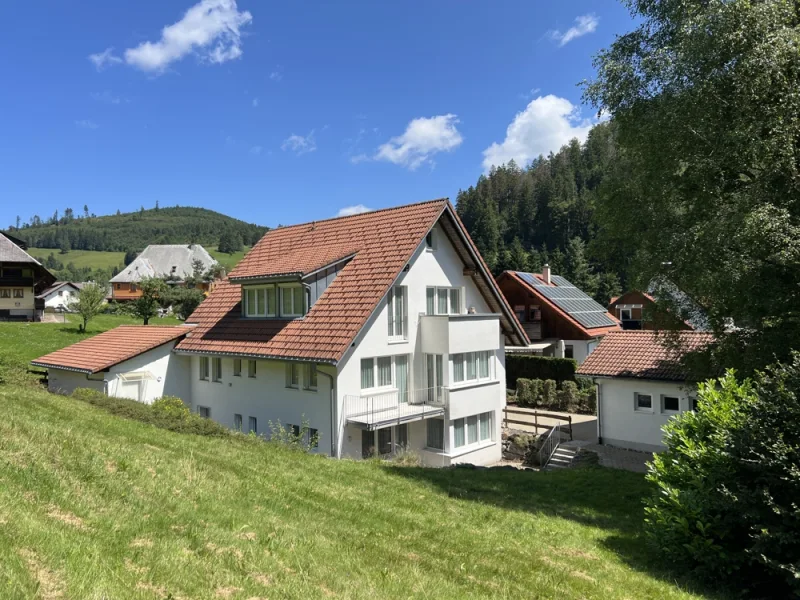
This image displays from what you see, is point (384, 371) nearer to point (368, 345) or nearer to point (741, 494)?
point (368, 345)

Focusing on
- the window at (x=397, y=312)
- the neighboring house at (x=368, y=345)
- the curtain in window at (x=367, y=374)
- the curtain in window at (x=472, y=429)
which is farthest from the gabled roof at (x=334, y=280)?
the curtain in window at (x=472, y=429)

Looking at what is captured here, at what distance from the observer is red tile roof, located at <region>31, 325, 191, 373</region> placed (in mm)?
23578

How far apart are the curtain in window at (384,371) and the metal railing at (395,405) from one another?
0.44m

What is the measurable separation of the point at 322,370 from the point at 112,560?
548 inches

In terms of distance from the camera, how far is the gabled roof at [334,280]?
20188 mm

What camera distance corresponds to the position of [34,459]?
26.2ft

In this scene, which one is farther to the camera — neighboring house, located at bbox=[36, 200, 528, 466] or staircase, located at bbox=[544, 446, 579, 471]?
staircase, located at bbox=[544, 446, 579, 471]

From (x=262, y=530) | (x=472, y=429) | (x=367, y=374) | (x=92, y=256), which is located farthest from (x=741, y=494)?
(x=92, y=256)

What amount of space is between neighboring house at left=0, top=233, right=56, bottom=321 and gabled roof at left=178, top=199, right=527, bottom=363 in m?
32.8

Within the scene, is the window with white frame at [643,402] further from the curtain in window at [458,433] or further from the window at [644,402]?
the curtain in window at [458,433]

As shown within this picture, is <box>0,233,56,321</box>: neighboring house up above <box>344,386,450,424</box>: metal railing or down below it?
above

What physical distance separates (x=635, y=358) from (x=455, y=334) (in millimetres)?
8608

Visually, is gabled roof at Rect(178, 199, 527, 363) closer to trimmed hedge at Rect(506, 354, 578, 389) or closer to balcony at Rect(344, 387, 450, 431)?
balcony at Rect(344, 387, 450, 431)

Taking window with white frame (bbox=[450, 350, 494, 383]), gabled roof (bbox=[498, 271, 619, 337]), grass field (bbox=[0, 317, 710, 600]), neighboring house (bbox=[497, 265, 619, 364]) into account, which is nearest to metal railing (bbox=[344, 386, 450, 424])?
window with white frame (bbox=[450, 350, 494, 383])
